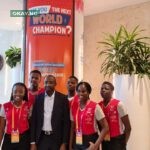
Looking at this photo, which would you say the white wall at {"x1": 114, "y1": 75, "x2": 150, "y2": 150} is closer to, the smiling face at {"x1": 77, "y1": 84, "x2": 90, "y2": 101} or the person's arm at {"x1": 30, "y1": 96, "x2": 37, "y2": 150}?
the smiling face at {"x1": 77, "y1": 84, "x2": 90, "y2": 101}

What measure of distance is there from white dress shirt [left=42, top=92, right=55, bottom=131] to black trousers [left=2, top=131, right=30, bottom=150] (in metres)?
0.21

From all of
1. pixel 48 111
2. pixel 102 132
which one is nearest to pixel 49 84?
pixel 48 111

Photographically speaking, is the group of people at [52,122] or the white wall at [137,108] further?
the white wall at [137,108]

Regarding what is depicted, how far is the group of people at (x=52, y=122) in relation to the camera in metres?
2.80

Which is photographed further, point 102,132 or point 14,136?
point 14,136

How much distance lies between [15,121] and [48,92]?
42cm

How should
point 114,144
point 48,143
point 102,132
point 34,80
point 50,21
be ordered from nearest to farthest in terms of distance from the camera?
point 102,132
point 48,143
point 114,144
point 34,80
point 50,21

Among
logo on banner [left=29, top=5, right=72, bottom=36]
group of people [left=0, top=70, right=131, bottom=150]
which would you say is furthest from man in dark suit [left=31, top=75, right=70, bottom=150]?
logo on banner [left=29, top=5, right=72, bottom=36]

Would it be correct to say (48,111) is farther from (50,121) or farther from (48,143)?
(48,143)

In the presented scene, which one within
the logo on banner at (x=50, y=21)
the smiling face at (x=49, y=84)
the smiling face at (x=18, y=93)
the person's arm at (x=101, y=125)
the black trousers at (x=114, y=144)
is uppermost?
the logo on banner at (x=50, y=21)

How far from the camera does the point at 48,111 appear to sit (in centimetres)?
295

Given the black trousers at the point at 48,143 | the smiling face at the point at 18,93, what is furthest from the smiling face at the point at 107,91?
the smiling face at the point at 18,93

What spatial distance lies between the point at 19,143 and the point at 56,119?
42cm

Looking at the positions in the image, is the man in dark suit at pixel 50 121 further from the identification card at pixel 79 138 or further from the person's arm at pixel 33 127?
the identification card at pixel 79 138
